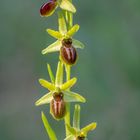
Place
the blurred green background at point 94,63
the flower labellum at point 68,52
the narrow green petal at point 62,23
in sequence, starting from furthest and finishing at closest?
the blurred green background at point 94,63 < the narrow green petal at point 62,23 < the flower labellum at point 68,52

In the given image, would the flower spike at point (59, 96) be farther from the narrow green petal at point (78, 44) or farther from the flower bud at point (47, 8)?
the flower bud at point (47, 8)

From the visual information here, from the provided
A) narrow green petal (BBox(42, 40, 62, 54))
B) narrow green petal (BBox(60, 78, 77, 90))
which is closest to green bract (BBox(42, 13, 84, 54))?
narrow green petal (BBox(42, 40, 62, 54))

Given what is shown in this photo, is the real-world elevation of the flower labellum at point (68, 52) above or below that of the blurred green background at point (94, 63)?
below

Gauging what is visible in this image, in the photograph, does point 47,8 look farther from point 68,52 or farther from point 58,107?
point 58,107

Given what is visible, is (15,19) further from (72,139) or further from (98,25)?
(72,139)

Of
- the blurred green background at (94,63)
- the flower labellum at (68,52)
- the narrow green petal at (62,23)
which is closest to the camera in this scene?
the flower labellum at (68,52)

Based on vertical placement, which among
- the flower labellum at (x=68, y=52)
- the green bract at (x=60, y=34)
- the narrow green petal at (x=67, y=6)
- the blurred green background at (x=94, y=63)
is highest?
the blurred green background at (x=94, y=63)

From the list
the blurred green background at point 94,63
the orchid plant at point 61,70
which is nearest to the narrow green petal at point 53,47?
the orchid plant at point 61,70

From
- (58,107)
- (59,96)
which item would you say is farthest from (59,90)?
(58,107)

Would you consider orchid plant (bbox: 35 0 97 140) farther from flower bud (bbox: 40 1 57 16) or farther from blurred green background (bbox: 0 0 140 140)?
blurred green background (bbox: 0 0 140 140)
